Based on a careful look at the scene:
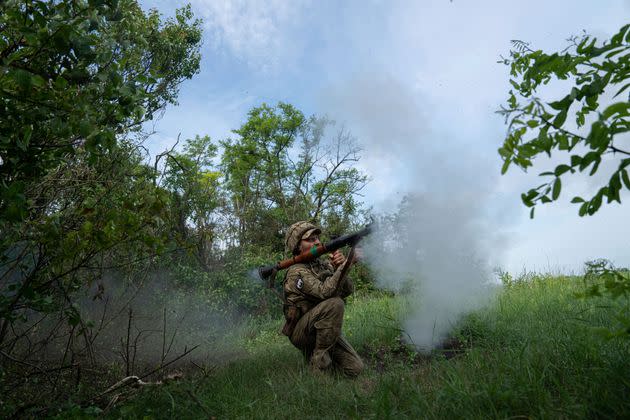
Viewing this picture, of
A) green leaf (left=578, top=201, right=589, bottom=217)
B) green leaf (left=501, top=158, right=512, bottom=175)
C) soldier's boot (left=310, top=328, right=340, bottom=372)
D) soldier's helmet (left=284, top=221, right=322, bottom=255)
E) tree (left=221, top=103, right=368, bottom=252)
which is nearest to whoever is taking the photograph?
green leaf (left=501, top=158, right=512, bottom=175)

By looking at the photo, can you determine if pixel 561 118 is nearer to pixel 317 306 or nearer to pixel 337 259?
pixel 337 259

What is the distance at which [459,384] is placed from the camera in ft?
11.0

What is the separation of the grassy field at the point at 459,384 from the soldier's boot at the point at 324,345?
23 cm

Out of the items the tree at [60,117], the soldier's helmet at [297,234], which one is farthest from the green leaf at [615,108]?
the soldier's helmet at [297,234]

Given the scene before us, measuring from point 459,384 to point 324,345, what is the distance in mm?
2218

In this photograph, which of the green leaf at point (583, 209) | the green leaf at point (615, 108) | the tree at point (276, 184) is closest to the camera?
the green leaf at point (615, 108)

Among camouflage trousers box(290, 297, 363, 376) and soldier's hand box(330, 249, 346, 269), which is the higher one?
soldier's hand box(330, 249, 346, 269)

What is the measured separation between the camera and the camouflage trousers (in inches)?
210

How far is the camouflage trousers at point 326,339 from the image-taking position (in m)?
5.33

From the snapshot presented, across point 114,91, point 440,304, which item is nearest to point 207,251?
point 440,304

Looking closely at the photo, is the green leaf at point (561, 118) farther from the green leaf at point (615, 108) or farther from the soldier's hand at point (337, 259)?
the soldier's hand at point (337, 259)

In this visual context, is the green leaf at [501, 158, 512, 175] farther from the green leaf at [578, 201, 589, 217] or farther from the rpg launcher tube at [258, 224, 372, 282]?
the rpg launcher tube at [258, 224, 372, 282]

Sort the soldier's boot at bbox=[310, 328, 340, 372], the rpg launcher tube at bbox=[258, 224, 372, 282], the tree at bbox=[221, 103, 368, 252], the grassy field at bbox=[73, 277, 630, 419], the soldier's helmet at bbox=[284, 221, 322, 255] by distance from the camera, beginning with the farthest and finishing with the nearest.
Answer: the tree at bbox=[221, 103, 368, 252], the soldier's helmet at bbox=[284, 221, 322, 255], the rpg launcher tube at bbox=[258, 224, 372, 282], the soldier's boot at bbox=[310, 328, 340, 372], the grassy field at bbox=[73, 277, 630, 419]

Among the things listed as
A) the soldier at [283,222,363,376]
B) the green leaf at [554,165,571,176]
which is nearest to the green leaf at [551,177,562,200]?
the green leaf at [554,165,571,176]
